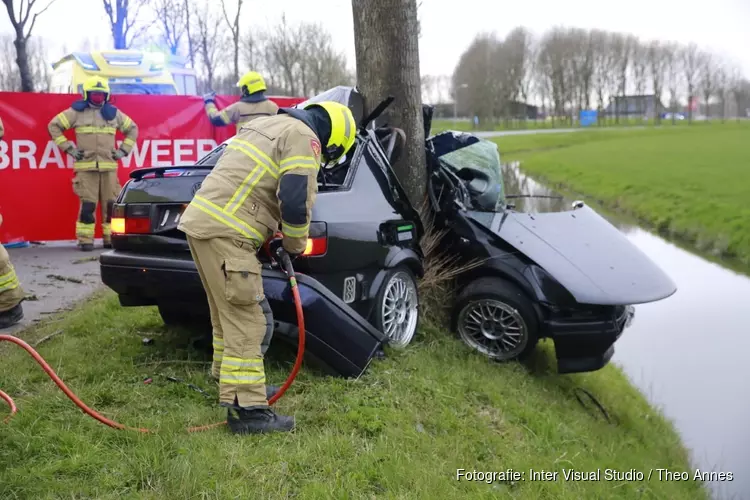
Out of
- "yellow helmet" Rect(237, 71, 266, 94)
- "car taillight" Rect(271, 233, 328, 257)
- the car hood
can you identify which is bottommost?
the car hood

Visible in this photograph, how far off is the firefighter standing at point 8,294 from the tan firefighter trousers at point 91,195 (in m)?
3.12

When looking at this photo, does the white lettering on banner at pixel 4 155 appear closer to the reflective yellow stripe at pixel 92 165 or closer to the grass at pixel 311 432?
the reflective yellow stripe at pixel 92 165

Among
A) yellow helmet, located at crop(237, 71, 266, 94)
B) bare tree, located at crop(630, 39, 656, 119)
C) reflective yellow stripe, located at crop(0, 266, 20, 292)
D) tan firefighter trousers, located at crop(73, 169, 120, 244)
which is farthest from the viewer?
bare tree, located at crop(630, 39, 656, 119)

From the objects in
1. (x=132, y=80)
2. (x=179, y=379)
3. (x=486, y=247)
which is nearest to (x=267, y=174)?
(x=179, y=379)

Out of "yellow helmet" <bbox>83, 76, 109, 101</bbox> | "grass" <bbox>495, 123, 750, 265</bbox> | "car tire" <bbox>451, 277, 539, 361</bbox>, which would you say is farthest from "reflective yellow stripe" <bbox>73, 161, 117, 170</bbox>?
"grass" <bbox>495, 123, 750, 265</bbox>

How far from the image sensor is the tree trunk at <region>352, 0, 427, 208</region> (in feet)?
18.5

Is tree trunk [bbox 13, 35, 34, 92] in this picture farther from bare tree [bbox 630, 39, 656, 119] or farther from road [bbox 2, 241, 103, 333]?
bare tree [bbox 630, 39, 656, 119]

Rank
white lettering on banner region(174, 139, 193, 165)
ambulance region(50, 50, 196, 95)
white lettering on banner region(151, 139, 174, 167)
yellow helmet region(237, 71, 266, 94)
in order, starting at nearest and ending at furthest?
1. yellow helmet region(237, 71, 266, 94)
2. white lettering on banner region(151, 139, 174, 167)
3. white lettering on banner region(174, 139, 193, 165)
4. ambulance region(50, 50, 196, 95)

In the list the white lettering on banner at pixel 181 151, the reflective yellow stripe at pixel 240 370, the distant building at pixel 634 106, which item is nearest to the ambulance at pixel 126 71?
the white lettering on banner at pixel 181 151

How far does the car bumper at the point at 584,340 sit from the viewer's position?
4707 millimetres

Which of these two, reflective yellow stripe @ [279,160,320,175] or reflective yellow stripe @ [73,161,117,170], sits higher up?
reflective yellow stripe @ [73,161,117,170]

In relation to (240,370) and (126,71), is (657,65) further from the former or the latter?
(240,370)

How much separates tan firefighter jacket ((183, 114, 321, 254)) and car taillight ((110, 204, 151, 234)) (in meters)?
0.81

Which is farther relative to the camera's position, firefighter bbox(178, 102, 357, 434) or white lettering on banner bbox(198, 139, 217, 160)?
white lettering on banner bbox(198, 139, 217, 160)
